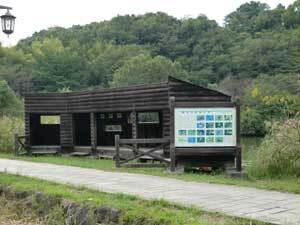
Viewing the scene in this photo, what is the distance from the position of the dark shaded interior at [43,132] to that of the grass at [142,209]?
13.5 meters

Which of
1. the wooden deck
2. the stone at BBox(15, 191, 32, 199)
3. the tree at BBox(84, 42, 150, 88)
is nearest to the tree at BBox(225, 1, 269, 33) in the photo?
the tree at BBox(84, 42, 150, 88)

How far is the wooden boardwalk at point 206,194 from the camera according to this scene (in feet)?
18.9

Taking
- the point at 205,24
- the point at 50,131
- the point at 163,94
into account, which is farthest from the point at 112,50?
the point at 163,94

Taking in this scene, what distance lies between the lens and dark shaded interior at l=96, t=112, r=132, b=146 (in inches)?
798

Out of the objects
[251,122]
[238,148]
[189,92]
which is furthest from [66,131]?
[251,122]

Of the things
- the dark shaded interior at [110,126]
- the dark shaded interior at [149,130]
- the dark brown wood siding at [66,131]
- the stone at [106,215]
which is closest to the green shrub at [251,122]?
the dark shaded interior at [110,126]

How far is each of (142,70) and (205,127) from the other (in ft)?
189

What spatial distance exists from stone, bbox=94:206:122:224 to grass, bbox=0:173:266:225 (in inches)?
3.1

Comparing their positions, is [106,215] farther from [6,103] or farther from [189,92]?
[6,103]

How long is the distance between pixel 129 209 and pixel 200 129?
17.8 ft

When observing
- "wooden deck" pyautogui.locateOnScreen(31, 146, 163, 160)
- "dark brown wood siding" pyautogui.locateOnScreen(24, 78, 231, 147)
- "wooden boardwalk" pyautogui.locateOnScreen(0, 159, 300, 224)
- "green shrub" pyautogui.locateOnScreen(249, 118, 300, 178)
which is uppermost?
"dark brown wood siding" pyautogui.locateOnScreen(24, 78, 231, 147)

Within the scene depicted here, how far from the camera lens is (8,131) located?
22.6m

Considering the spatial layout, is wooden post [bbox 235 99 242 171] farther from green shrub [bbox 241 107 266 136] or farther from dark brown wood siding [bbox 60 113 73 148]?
green shrub [bbox 241 107 266 136]

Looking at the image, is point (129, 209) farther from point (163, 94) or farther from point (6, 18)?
point (163, 94)
